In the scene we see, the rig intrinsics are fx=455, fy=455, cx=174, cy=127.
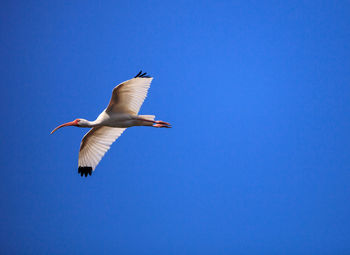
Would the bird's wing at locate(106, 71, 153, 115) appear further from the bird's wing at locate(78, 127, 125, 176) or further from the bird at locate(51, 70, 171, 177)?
the bird's wing at locate(78, 127, 125, 176)

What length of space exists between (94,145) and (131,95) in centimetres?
175

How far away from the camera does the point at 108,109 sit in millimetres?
8680

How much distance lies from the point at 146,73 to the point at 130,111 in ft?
2.76

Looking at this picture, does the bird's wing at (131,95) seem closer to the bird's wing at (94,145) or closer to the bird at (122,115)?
the bird at (122,115)

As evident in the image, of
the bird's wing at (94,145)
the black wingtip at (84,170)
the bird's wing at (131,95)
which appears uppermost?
the bird's wing at (131,95)

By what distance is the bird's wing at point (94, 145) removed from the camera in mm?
9603

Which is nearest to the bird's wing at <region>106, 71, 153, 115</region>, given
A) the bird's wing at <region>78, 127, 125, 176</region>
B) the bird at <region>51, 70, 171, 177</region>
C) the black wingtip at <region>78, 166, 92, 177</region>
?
the bird at <region>51, 70, 171, 177</region>

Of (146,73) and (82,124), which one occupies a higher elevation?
(146,73)

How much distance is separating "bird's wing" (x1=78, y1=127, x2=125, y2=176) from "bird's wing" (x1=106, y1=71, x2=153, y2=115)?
44.4 inches

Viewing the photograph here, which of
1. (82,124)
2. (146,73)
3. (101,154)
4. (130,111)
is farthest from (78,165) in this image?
(146,73)

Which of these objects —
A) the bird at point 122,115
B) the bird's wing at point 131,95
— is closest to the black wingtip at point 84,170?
the bird at point 122,115

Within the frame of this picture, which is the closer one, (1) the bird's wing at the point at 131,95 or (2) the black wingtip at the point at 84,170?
(1) the bird's wing at the point at 131,95

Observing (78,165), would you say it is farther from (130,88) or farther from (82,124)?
(130,88)

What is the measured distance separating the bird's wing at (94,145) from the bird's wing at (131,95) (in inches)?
44.4
